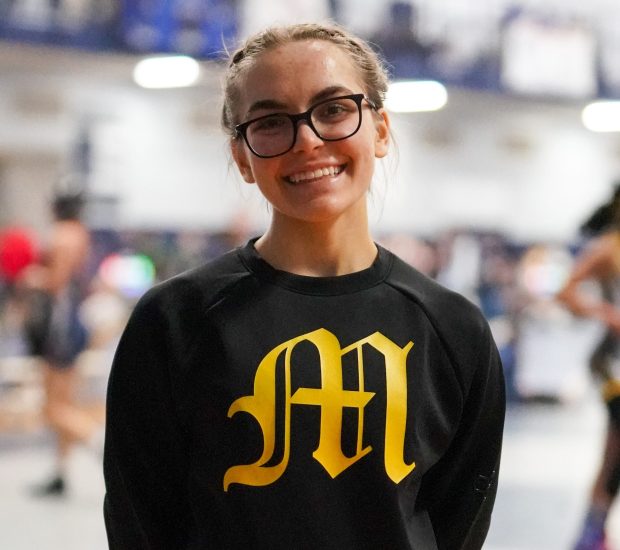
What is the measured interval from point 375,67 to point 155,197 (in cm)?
937

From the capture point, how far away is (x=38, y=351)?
5.24 meters

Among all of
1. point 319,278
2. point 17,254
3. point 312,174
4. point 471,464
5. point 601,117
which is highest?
point 601,117

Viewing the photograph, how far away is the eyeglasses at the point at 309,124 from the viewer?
129 cm

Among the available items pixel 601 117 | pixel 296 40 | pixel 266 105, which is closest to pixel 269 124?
pixel 266 105

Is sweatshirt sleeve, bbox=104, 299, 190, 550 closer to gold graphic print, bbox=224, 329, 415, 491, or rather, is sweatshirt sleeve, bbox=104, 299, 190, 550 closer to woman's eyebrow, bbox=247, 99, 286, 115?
gold graphic print, bbox=224, 329, 415, 491

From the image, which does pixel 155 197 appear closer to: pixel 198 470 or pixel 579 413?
pixel 579 413

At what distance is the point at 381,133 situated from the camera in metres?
1.43

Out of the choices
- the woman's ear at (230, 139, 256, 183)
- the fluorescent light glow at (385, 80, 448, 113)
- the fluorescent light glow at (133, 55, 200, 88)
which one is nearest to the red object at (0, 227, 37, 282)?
the fluorescent light glow at (133, 55, 200, 88)

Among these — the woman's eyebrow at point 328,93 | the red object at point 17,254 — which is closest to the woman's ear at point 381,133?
the woman's eyebrow at point 328,93

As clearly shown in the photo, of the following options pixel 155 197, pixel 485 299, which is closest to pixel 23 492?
pixel 485 299

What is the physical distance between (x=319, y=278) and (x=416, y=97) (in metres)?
8.49

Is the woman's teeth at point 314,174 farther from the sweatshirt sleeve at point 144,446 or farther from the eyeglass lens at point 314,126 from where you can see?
the sweatshirt sleeve at point 144,446

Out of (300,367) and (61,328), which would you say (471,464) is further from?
(61,328)

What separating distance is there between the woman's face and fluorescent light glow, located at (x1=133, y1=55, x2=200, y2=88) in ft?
22.1
